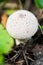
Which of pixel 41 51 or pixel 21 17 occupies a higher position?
pixel 21 17

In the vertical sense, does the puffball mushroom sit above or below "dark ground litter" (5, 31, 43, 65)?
above

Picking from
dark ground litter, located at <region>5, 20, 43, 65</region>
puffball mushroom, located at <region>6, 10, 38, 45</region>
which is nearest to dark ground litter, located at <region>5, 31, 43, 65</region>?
dark ground litter, located at <region>5, 20, 43, 65</region>

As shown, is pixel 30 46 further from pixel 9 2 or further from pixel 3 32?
pixel 9 2

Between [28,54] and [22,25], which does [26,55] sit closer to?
[28,54]

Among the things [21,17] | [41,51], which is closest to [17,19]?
[21,17]

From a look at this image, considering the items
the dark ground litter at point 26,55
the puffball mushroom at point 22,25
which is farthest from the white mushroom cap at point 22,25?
the dark ground litter at point 26,55

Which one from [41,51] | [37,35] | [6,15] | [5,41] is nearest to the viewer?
[5,41]

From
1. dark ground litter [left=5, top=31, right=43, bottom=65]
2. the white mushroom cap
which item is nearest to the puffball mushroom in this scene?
the white mushroom cap

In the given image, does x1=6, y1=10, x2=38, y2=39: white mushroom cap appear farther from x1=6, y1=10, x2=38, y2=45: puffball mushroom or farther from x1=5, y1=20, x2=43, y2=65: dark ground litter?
x1=5, y1=20, x2=43, y2=65: dark ground litter

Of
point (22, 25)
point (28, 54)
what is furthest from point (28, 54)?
point (22, 25)
